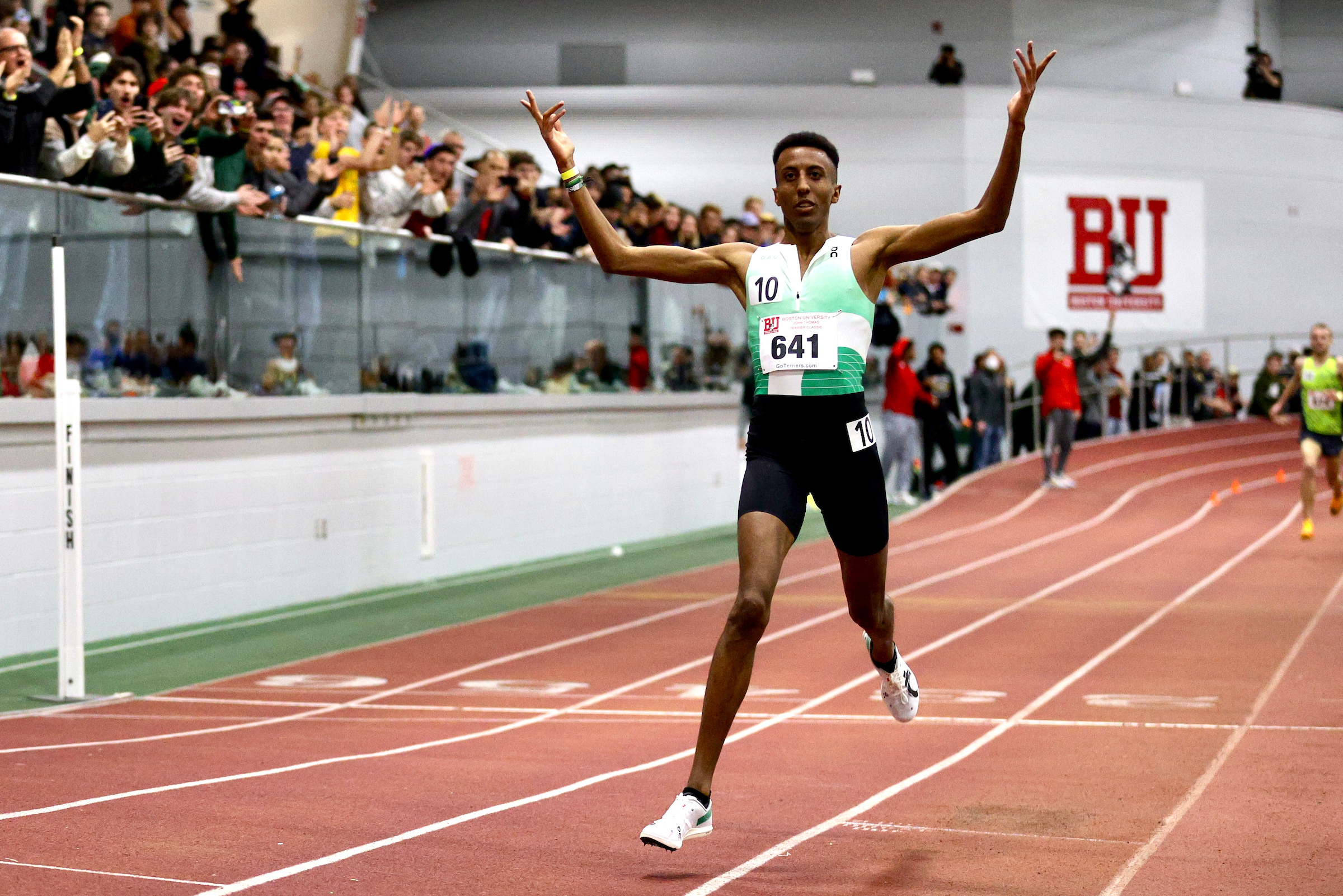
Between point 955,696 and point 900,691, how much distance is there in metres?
3.40

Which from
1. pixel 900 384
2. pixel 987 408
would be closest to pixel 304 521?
pixel 900 384

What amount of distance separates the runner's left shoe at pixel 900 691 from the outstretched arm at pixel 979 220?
1655mm

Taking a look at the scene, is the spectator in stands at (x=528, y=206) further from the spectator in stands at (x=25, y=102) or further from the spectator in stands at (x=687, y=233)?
the spectator in stands at (x=25, y=102)

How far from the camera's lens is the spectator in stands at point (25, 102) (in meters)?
11.0

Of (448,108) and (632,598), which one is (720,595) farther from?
(448,108)

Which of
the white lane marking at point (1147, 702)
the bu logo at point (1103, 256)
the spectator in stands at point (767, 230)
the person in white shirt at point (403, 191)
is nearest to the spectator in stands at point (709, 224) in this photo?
the spectator in stands at point (767, 230)

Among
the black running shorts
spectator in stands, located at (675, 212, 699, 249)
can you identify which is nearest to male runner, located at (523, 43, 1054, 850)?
the black running shorts

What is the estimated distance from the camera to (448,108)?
3203cm

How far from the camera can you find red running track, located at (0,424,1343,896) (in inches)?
220

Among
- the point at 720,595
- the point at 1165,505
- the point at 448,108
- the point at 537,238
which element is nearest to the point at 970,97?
the point at 448,108

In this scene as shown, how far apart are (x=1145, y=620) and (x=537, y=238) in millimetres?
7871

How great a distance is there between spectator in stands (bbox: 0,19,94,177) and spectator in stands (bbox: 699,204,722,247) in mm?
9687

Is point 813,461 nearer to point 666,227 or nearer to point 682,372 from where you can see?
point 666,227

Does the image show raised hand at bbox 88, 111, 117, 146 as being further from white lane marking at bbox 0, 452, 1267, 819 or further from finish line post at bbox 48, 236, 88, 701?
white lane marking at bbox 0, 452, 1267, 819
